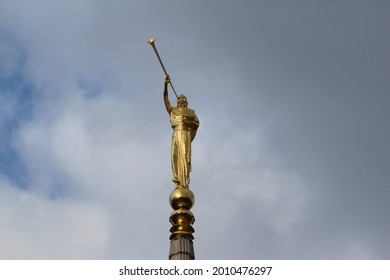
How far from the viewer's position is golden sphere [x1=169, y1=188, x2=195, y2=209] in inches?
1152

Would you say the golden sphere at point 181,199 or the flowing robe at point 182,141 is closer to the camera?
A: the golden sphere at point 181,199

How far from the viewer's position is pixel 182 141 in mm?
30594

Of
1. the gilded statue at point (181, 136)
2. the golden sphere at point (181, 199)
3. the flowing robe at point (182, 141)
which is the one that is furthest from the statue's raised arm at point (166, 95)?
the golden sphere at point (181, 199)

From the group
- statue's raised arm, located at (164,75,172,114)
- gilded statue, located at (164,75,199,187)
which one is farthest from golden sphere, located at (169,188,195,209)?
statue's raised arm, located at (164,75,172,114)

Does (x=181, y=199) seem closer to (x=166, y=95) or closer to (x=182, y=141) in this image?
(x=182, y=141)

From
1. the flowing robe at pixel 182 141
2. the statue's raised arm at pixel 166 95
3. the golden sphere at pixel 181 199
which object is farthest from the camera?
the statue's raised arm at pixel 166 95

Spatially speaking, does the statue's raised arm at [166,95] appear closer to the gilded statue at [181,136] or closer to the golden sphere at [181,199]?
the gilded statue at [181,136]

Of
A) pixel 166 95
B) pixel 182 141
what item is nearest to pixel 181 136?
pixel 182 141

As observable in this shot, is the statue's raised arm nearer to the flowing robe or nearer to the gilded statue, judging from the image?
the gilded statue

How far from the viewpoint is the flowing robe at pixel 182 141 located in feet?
98.6
